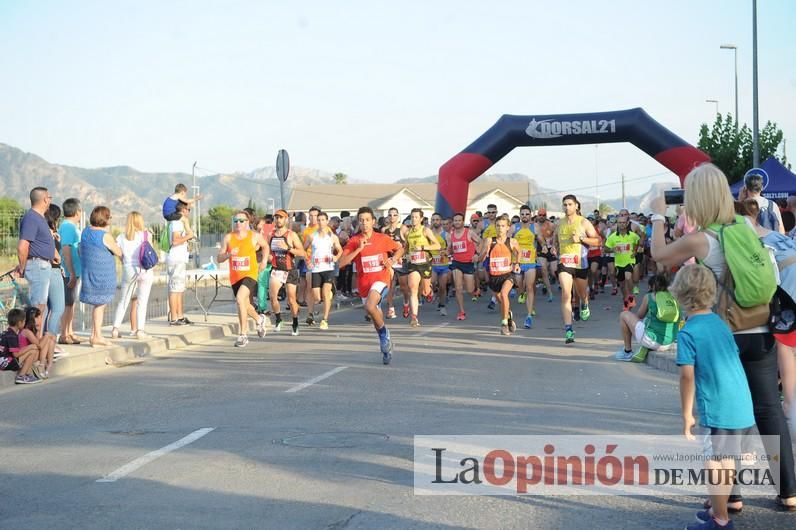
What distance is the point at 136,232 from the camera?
15.5m

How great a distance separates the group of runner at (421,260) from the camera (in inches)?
545

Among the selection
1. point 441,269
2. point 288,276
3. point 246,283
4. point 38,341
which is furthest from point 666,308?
point 441,269

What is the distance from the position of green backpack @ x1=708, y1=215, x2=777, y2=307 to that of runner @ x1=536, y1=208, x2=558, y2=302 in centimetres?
1407

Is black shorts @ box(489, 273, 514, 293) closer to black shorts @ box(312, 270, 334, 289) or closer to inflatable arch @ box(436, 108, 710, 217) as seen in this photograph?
black shorts @ box(312, 270, 334, 289)

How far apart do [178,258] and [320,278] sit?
8.26 feet

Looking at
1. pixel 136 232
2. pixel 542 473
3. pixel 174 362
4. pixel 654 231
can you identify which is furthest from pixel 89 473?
pixel 136 232

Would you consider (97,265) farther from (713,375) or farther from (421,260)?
(713,375)

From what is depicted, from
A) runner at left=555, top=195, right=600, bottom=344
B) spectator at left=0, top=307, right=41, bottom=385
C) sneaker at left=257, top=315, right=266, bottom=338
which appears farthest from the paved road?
sneaker at left=257, top=315, right=266, bottom=338

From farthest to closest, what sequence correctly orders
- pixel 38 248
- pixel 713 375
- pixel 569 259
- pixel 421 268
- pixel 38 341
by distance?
pixel 421 268
pixel 569 259
pixel 38 248
pixel 38 341
pixel 713 375

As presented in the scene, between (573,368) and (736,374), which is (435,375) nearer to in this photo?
(573,368)

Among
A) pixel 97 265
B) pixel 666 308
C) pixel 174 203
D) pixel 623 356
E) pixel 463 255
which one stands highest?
pixel 174 203

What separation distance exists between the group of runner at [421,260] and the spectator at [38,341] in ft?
11.0

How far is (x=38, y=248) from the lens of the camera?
1246cm

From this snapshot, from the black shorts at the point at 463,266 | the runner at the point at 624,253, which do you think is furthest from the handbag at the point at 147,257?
the runner at the point at 624,253
